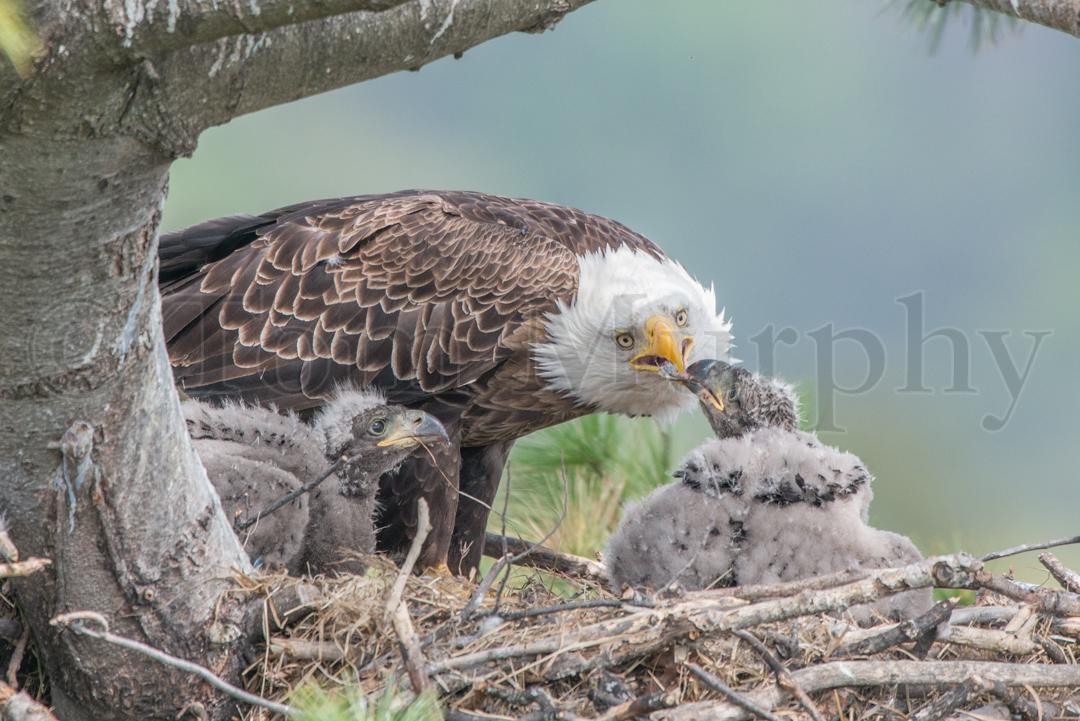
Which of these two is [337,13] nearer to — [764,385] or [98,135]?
[98,135]

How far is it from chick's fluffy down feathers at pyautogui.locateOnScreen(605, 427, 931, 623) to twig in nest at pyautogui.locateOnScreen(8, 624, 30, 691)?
1680 mm

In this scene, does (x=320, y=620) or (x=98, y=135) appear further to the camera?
(x=320, y=620)

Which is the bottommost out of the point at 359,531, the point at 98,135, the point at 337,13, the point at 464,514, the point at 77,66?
the point at 464,514

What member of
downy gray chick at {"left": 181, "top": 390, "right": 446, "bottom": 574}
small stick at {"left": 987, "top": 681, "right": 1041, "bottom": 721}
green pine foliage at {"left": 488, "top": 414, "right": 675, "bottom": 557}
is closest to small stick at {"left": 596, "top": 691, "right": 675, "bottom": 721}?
small stick at {"left": 987, "top": 681, "right": 1041, "bottom": 721}

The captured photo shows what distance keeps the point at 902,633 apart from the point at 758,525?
65 centimetres

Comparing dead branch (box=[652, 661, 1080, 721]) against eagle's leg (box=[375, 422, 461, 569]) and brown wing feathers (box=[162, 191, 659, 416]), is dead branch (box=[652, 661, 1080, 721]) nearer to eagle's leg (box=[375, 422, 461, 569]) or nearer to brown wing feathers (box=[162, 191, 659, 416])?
eagle's leg (box=[375, 422, 461, 569])

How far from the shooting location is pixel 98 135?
160 cm

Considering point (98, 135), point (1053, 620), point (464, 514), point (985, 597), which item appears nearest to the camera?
point (98, 135)

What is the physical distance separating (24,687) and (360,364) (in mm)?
1518

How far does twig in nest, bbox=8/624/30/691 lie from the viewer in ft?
7.66

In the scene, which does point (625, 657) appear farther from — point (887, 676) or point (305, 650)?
point (305, 650)

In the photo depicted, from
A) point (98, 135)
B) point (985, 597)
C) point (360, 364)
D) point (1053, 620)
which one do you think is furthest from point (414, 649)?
point (985, 597)

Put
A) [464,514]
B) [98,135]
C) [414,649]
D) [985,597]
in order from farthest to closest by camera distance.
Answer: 1. [464,514]
2. [985,597]
3. [414,649]
4. [98,135]

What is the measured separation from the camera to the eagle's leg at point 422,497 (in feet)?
11.9
